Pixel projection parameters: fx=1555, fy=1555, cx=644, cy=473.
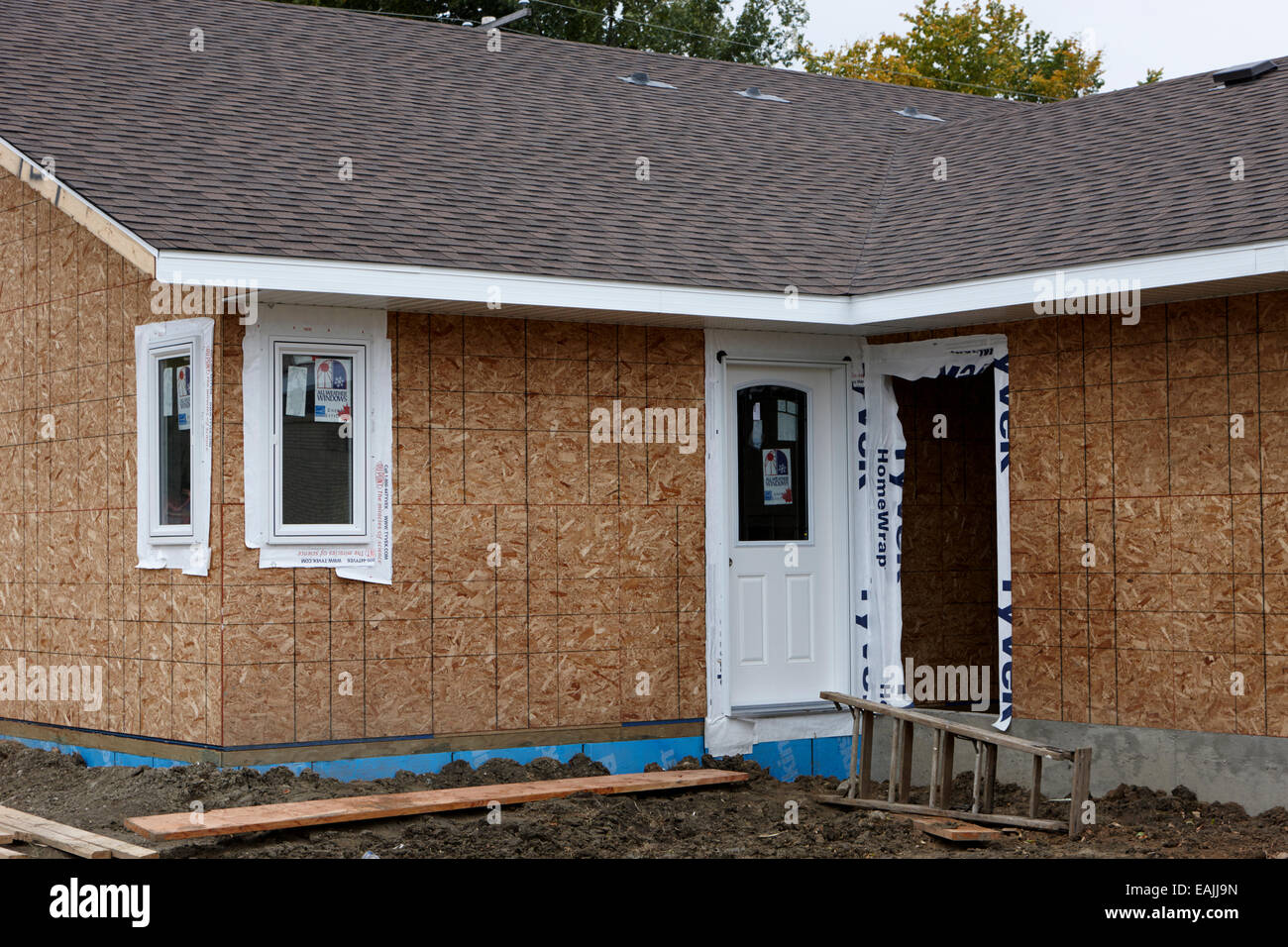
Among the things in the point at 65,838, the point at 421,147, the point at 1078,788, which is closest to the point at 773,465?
the point at 421,147

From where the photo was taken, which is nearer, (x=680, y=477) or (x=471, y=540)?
(x=471, y=540)

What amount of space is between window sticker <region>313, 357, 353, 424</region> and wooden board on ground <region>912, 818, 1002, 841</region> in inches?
164

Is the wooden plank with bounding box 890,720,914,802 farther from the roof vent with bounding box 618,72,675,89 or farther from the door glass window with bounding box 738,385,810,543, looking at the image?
the roof vent with bounding box 618,72,675,89

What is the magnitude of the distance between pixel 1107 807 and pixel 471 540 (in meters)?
4.17

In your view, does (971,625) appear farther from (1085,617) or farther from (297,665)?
(297,665)

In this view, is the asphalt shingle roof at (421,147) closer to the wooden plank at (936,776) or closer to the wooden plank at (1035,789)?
the wooden plank at (936,776)

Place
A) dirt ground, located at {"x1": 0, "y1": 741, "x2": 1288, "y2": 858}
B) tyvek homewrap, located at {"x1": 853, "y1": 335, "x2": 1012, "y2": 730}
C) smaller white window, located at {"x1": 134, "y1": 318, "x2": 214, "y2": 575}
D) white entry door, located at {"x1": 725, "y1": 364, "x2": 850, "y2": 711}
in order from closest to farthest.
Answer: dirt ground, located at {"x1": 0, "y1": 741, "x2": 1288, "y2": 858} < smaller white window, located at {"x1": 134, "y1": 318, "x2": 214, "y2": 575} < white entry door, located at {"x1": 725, "y1": 364, "x2": 850, "y2": 711} < tyvek homewrap, located at {"x1": 853, "y1": 335, "x2": 1012, "y2": 730}

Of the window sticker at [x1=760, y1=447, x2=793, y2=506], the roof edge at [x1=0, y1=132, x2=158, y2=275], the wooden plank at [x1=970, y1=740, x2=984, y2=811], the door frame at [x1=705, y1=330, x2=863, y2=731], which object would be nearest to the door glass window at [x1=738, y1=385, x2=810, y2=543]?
the window sticker at [x1=760, y1=447, x2=793, y2=506]

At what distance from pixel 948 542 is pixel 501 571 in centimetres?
391

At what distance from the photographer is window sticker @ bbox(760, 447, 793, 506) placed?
36.1 feet

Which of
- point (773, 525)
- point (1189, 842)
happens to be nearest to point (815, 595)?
point (773, 525)

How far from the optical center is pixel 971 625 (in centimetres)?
1219

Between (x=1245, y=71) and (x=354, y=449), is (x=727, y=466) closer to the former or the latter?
(x=354, y=449)

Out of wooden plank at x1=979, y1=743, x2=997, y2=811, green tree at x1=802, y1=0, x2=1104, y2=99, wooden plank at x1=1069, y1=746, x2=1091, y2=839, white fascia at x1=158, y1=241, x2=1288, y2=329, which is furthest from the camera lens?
green tree at x1=802, y1=0, x2=1104, y2=99
